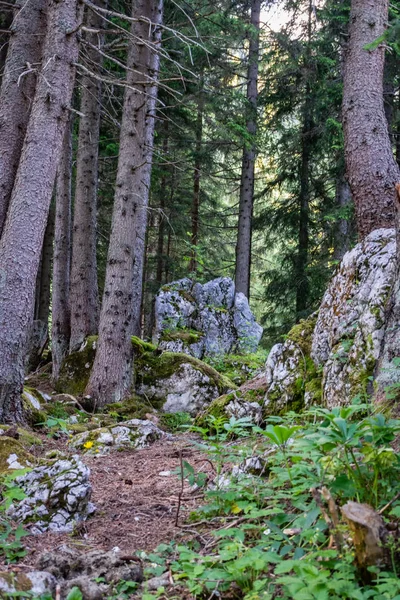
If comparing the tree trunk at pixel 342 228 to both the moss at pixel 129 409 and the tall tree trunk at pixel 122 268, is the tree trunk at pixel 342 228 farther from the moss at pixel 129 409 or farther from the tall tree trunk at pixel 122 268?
the moss at pixel 129 409

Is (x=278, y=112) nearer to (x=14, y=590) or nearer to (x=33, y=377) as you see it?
(x=33, y=377)

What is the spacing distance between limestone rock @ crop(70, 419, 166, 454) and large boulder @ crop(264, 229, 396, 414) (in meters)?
1.46

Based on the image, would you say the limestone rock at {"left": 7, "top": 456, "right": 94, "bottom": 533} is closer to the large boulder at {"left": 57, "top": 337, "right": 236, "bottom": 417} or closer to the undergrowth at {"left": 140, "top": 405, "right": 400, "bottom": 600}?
the undergrowth at {"left": 140, "top": 405, "right": 400, "bottom": 600}

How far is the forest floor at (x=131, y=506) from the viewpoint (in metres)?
2.68

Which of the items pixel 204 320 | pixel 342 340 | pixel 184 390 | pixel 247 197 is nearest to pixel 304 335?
pixel 342 340

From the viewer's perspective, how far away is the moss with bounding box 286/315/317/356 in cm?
535

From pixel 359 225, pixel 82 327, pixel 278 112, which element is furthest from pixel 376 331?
pixel 278 112

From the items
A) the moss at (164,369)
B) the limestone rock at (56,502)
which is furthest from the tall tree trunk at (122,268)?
the limestone rock at (56,502)

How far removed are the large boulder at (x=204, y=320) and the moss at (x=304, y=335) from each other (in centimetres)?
527

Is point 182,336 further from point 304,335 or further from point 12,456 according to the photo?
point 12,456

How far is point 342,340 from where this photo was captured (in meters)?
4.41

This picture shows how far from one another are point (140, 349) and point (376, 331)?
509 centimetres

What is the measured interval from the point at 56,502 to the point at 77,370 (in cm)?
523

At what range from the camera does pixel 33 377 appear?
9492mm
